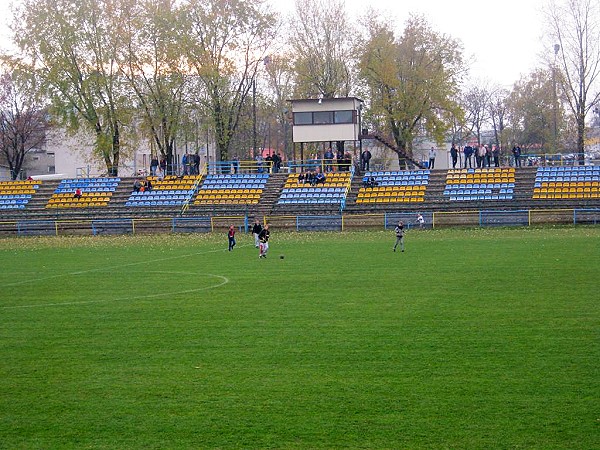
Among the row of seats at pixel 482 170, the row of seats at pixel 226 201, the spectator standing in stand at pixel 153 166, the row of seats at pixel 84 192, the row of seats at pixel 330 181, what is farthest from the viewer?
the spectator standing in stand at pixel 153 166

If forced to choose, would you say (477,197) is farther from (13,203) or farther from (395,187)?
(13,203)

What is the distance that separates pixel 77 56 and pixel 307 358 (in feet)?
177

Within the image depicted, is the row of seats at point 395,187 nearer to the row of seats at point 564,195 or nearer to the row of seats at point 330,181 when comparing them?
the row of seats at point 330,181

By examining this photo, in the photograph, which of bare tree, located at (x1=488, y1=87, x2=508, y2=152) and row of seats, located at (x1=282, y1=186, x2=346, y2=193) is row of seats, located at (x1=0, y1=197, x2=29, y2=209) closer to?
row of seats, located at (x1=282, y1=186, x2=346, y2=193)

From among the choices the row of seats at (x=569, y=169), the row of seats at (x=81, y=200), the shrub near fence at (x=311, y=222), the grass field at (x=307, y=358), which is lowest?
the grass field at (x=307, y=358)

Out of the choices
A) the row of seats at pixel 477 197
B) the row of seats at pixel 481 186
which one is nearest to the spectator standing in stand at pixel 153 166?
the row of seats at pixel 481 186

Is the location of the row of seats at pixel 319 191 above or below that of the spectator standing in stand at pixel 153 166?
below

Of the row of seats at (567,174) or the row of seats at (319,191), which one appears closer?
the row of seats at (567,174)

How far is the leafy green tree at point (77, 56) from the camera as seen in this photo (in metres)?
60.1

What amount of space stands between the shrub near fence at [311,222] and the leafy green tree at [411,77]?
1881cm

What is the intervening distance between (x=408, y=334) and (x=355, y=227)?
32.1m

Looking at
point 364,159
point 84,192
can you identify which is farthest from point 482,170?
point 84,192

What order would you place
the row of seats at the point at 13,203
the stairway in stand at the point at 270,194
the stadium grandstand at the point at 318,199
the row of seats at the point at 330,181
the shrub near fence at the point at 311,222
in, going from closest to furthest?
the shrub near fence at the point at 311,222
the stadium grandstand at the point at 318,199
the stairway in stand at the point at 270,194
the row of seats at the point at 330,181
the row of seats at the point at 13,203

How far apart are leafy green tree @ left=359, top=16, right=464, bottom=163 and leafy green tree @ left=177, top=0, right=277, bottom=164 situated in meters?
9.49
